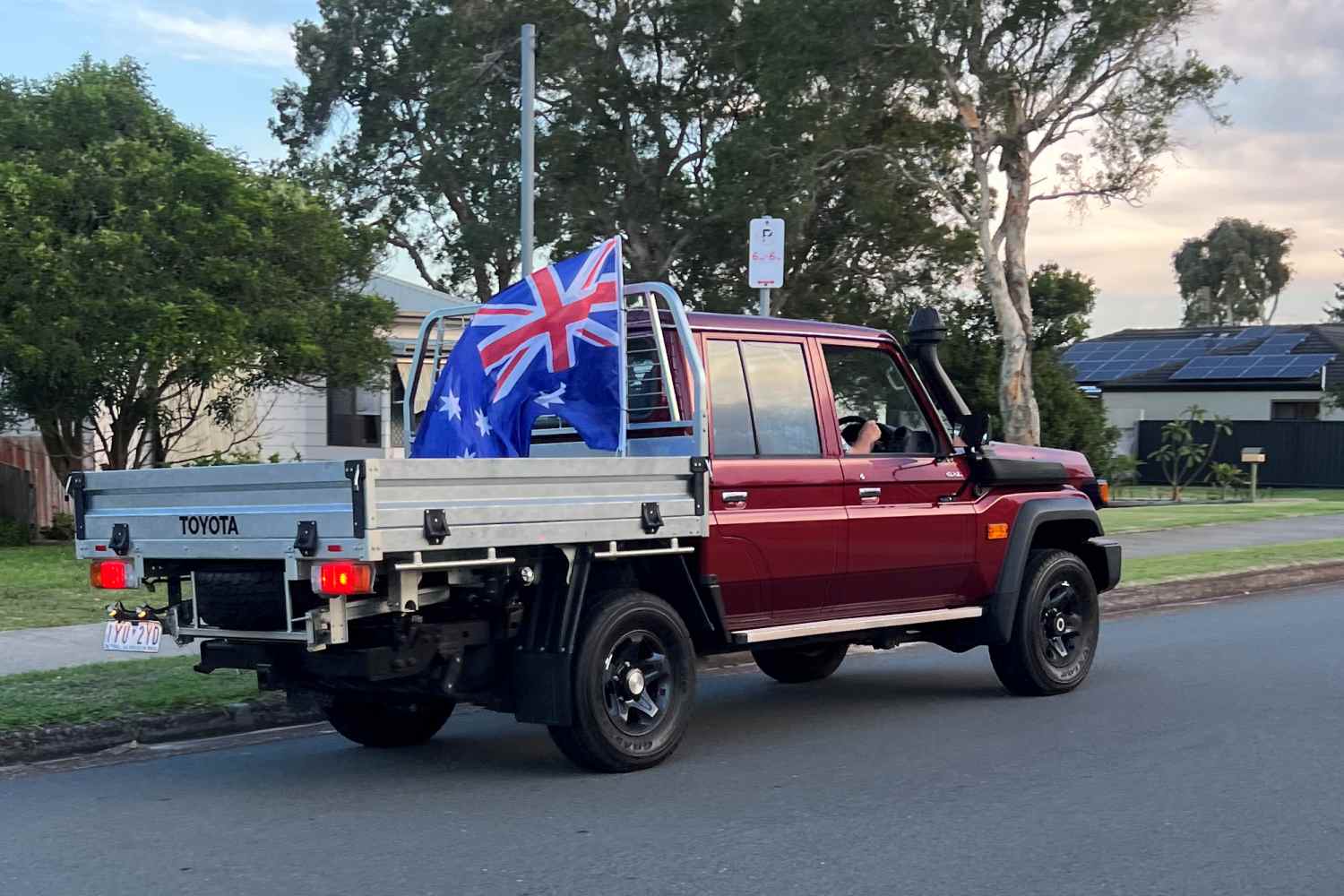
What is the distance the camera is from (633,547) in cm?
722

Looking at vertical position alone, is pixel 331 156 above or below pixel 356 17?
below

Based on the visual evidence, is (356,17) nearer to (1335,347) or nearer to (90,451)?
(90,451)

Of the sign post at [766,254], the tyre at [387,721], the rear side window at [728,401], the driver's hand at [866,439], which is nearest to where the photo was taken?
the rear side window at [728,401]

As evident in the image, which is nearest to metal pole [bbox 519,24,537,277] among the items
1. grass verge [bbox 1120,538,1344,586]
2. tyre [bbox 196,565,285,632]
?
grass verge [bbox 1120,538,1344,586]

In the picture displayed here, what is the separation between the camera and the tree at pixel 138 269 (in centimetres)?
1706

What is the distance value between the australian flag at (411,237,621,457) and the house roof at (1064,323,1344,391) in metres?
43.8

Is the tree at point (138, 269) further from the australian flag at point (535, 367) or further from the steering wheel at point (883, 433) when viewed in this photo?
the steering wheel at point (883, 433)

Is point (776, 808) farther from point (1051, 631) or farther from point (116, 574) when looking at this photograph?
point (1051, 631)

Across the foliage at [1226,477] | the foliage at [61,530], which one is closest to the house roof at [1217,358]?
the foliage at [1226,477]

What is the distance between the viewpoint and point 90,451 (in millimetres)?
21266

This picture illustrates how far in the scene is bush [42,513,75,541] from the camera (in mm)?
20844

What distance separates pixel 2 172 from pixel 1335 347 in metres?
43.8

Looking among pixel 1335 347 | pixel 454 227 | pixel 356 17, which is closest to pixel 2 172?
pixel 454 227

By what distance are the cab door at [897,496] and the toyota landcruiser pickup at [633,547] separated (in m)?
0.02
